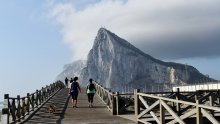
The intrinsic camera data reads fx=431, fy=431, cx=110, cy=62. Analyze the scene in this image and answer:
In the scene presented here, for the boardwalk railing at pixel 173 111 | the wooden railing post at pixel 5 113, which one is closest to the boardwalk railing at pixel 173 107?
the boardwalk railing at pixel 173 111

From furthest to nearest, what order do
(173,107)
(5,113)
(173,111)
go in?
(173,107), (5,113), (173,111)

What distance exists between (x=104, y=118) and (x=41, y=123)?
127 inches

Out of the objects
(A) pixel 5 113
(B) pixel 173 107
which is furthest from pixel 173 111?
(A) pixel 5 113

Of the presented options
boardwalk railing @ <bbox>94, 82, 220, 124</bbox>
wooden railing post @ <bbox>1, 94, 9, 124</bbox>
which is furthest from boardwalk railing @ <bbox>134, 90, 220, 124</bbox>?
wooden railing post @ <bbox>1, 94, 9, 124</bbox>

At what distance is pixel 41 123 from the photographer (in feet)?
62.8

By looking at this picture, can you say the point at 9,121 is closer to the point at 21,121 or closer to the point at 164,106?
the point at 21,121

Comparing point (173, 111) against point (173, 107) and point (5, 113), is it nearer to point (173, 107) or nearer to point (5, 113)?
point (173, 107)

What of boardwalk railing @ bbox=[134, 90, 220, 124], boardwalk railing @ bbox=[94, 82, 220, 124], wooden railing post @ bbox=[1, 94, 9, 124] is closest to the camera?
A: boardwalk railing @ bbox=[134, 90, 220, 124]

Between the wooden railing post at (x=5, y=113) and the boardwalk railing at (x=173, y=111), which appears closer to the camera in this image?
the boardwalk railing at (x=173, y=111)

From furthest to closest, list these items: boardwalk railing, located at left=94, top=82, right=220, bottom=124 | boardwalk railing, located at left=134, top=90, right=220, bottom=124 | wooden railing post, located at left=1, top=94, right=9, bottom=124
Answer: wooden railing post, located at left=1, top=94, right=9, bottom=124, boardwalk railing, located at left=94, top=82, right=220, bottom=124, boardwalk railing, located at left=134, top=90, right=220, bottom=124

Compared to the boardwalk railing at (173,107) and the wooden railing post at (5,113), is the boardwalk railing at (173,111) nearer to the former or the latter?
the boardwalk railing at (173,107)

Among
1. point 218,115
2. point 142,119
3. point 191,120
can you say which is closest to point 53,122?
point 142,119

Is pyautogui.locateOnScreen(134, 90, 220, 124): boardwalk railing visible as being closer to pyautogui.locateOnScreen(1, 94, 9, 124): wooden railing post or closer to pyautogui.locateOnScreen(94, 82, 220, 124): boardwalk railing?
pyautogui.locateOnScreen(94, 82, 220, 124): boardwalk railing

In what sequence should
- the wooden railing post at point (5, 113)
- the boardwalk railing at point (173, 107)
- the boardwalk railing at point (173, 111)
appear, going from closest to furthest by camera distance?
the boardwalk railing at point (173, 111) < the boardwalk railing at point (173, 107) < the wooden railing post at point (5, 113)
